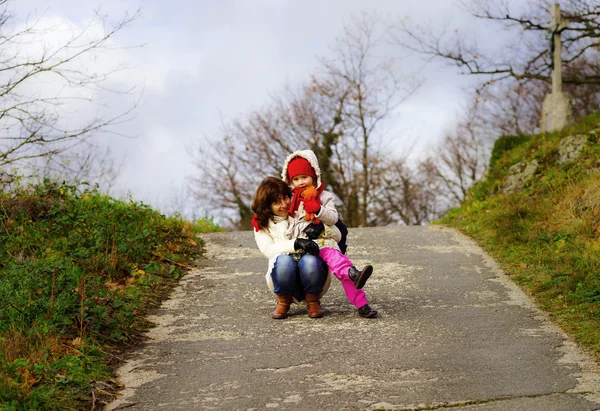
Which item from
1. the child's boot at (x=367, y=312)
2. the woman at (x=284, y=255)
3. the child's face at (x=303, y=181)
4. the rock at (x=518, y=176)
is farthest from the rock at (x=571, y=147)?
the woman at (x=284, y=255)

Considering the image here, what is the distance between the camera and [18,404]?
4066 millimetres

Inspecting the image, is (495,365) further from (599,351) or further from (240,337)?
(240,337)

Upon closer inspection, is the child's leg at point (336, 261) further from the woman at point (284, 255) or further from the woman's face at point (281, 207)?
the woman's face at point (281, 207)

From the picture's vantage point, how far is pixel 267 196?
6.17 m

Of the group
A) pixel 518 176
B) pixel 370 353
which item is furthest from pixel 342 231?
pixel 518 176

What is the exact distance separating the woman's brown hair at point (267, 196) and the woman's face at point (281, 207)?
0.03 meters

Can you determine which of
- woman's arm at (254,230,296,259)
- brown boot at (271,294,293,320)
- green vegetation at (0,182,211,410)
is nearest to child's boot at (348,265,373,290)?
woman's arm at (254,230,296,259)

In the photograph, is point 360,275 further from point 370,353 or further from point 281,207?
point 281,207

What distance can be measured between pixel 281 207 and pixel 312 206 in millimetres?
355

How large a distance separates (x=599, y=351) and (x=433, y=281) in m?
2.79

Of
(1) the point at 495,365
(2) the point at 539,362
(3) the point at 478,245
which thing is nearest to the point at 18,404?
(1) the point at 495,365

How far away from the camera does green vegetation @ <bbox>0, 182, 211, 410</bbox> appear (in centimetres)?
454

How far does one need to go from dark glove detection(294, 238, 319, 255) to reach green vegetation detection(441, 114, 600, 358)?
2.26 m

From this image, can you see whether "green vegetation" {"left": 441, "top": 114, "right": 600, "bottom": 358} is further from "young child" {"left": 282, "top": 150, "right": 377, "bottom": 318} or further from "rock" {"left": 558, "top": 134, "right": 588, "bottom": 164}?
"young child" {"left": 282, "top": 150, "right": 377, "bottom": 318}
